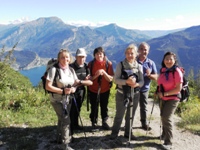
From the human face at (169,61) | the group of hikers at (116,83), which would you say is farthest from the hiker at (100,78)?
the human face at (169,61)

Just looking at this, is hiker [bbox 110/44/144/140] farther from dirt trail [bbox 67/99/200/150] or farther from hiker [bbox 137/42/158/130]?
hiker [bbox 137/42/158/130]

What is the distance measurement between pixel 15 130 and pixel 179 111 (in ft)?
22.5

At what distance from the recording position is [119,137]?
610cm

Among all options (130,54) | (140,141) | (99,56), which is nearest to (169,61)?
(130,54)

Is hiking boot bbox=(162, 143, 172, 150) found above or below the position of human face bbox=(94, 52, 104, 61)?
below

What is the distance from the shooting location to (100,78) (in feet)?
20.2

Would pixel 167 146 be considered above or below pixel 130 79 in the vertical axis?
below

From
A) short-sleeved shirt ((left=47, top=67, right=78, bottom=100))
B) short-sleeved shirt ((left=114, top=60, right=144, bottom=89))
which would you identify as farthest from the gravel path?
→ short-sleeved shirt ((left=114, top=60, right=144, bottom=89))

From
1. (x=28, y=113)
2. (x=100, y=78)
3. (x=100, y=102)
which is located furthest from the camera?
(x=28, y=113)

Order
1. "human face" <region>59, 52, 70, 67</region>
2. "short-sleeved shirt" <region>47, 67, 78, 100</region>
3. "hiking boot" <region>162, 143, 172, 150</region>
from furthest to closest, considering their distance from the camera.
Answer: "hiking boot" <region>162, 143, 172, 150</region>
"human face" <region>59, 52, 70, 67</region>
"short-sleeved shirt" <region>47, 67, 78, 100</region>

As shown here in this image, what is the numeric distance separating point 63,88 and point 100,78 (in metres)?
1.51

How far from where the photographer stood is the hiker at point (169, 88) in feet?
16.8

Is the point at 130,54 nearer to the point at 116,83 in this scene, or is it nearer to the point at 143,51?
the point at 116,83

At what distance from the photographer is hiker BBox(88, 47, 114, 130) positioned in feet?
19.3
